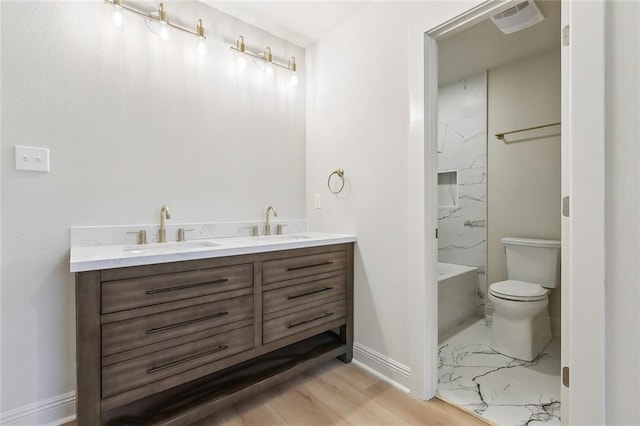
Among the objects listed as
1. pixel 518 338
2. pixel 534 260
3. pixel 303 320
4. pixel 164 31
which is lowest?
pixel 518 338

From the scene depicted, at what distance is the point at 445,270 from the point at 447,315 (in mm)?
575

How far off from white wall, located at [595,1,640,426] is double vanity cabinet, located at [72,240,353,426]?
136cm

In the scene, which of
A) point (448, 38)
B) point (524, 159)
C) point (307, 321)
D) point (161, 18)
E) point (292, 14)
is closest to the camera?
point (161, 18)

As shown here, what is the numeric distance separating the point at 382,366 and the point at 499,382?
28.3 inches

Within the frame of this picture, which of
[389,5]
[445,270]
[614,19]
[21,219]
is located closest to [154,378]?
[21,219]

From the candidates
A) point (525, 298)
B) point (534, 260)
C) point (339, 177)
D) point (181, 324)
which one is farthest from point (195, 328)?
point (534, 260)

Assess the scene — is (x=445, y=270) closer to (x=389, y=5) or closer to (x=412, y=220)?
(x=412, y=220)

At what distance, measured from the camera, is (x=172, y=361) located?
4.51 ft

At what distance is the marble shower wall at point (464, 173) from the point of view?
2965mm

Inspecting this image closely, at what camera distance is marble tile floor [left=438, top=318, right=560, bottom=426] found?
5.10 ft

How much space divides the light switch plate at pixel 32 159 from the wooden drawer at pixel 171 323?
35.8 inches

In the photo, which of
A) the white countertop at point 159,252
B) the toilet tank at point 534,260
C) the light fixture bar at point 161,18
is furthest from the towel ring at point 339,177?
the toilet tank at point 534,260

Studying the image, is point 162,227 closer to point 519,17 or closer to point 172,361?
point 172,361

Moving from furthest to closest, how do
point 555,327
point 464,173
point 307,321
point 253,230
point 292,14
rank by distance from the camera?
point 464,173 → point 555,327 → point 253,230 → point 292,14 → point 307,321
